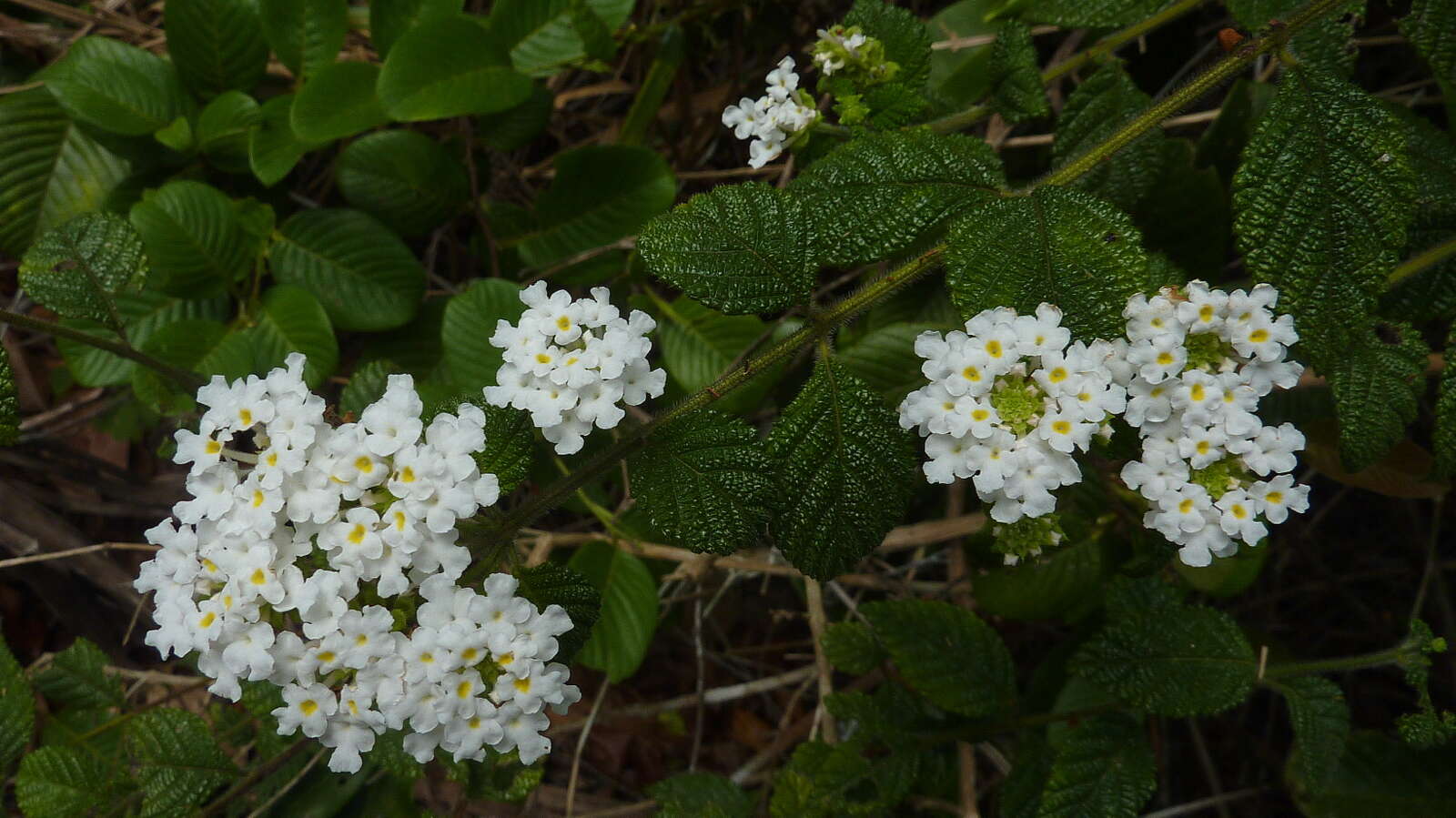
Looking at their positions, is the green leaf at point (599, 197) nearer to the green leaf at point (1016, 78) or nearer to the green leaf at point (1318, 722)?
the green leaf at point (1016, 78)

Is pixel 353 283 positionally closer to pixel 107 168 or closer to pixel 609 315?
pixel 107 168

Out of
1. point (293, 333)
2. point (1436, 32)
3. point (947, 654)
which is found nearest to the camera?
point (1436, 32)

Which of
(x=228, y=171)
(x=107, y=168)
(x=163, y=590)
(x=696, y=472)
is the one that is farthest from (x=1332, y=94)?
(x=107, y=168)

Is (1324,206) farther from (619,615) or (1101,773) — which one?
(619,615)

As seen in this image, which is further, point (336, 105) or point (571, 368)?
point (336, 105)

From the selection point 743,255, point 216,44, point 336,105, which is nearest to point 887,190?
point 743,255

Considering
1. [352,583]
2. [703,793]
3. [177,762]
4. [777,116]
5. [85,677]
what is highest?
[777,116]

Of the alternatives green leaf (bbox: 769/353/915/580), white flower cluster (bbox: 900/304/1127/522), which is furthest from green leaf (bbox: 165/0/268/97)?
white flower cluster (bbox: 900/304/1127/522)
